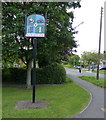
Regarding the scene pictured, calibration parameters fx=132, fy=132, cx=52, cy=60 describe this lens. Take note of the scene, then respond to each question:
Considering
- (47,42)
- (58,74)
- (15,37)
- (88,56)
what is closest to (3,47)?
(15,37)

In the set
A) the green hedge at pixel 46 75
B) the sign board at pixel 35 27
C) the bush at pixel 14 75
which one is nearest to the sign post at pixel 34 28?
the sign board at pixel 35 27

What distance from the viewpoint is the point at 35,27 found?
6250 mm

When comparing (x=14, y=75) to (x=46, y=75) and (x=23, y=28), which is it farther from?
(x=23, y=28)

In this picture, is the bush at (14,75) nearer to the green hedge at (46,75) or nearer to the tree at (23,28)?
the green hedge at (46,75)

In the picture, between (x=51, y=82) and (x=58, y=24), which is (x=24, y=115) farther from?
(x=51, y=82)

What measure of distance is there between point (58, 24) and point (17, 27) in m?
2.73

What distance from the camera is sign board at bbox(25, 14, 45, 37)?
20.5 ft

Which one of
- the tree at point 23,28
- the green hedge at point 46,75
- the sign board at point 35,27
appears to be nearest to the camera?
the sign board at point 35,27

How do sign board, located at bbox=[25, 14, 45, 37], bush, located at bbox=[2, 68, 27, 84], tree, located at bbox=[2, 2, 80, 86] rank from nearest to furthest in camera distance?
sign board, located at bbox=[25, 14, 45, 37], tree, located at bbox=[2, 2, 80, 86], bush, located at bbox=[2, 68, 27, 84]

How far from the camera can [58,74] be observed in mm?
12383

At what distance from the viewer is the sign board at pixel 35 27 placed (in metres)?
6.24

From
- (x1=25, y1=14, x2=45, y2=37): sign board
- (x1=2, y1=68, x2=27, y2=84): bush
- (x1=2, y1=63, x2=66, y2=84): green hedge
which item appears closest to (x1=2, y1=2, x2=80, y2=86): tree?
(x1=25, y1=14, x2=45, y2=37): sign board

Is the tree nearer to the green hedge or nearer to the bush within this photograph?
the green hedge

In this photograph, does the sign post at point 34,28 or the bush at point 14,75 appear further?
the bush at point 14,75
